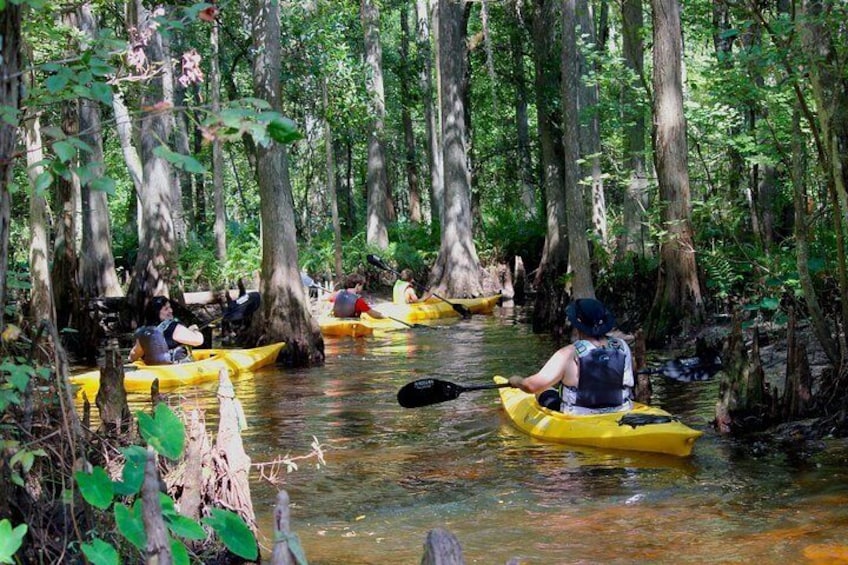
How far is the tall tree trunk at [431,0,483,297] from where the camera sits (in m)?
24.8

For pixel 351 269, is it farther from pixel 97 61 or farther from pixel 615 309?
pixel 97 61

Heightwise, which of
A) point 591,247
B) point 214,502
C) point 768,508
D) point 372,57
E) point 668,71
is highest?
point 372,57

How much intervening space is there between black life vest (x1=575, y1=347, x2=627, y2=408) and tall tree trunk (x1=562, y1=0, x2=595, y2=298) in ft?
19.3

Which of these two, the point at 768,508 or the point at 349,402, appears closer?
the point at 768,508

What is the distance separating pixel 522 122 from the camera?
31.3 meters

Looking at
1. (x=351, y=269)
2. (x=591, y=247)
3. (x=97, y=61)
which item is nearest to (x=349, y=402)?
(x=97, y=61)

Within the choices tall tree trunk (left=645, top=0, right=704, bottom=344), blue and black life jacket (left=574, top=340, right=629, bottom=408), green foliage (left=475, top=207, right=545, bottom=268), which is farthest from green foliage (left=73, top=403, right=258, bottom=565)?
green foliage (left=475, top=207, right=545, bottom=268)

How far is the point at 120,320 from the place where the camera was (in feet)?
67.7

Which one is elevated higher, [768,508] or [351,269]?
[351,269]

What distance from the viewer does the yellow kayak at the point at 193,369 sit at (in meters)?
13.0

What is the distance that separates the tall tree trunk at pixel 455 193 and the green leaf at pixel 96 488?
21.2 m

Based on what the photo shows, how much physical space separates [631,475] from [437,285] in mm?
17027

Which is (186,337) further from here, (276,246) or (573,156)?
(573,156)

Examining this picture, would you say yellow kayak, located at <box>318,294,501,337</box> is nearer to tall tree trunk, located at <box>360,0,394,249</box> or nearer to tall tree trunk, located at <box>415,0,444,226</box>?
tall tree trunk, located at <box>360,0,394,249</box>
